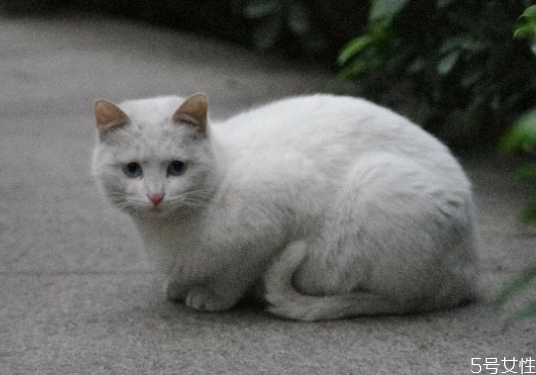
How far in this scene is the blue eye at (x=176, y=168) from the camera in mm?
3321

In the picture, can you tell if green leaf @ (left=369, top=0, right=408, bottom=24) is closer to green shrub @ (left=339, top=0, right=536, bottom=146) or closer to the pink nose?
green shrub @ (left=339, top=0, right=536, bottom=146)

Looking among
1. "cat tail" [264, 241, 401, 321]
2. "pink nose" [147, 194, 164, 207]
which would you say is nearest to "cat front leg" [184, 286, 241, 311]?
"cat tail" [264, 241, 401, 321]

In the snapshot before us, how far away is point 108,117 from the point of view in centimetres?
334

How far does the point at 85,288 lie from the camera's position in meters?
3.90

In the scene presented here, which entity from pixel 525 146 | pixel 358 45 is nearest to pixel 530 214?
pixel 525 146

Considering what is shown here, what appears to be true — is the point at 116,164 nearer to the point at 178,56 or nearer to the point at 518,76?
the point at 518,76

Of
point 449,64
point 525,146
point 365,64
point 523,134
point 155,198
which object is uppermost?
point 523,134

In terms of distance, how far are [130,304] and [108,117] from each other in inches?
31.4

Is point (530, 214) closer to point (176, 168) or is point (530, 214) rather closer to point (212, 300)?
point (176, 168)

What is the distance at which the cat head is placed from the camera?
328 centimetres

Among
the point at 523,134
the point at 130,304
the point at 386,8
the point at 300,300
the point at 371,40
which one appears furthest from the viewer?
the point at 371,40

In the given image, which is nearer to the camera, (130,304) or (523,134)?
(523,134)

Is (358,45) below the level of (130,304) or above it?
above

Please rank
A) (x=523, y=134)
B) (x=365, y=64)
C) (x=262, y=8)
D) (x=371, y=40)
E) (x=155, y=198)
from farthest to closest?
(x=262, y=8) → (x=365, y=64) → (x=371, y=40) → (x=155, y=198) → (x=523, y=134)
